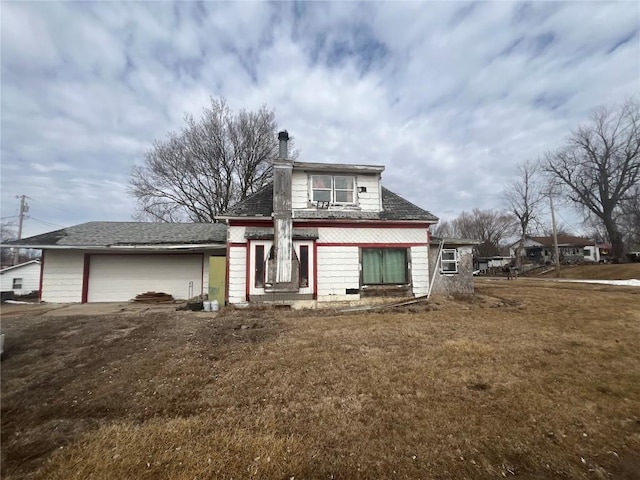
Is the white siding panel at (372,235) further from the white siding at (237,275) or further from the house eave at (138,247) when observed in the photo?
the house eave at (138,247)

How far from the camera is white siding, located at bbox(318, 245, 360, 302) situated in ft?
40.1

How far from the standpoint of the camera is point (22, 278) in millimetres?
18609

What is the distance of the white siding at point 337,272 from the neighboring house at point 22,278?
59.5ft

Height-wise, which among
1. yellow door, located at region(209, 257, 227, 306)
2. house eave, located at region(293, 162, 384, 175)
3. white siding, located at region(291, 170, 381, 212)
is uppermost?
house eave, located at region(293, 162, 384, 175)

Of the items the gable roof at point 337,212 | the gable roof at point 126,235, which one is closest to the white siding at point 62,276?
the gable roof at point 126,235

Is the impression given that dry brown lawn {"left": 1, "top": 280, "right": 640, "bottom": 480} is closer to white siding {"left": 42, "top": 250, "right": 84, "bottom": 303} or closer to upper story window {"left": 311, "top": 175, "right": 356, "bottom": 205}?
upper story window {"left": 311, "top": 175, "right": 356, "bottom": 205}

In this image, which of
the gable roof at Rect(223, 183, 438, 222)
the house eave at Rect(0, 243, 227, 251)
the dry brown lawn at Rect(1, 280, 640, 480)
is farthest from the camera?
the house eave at Rect(0, 243, 227, 251)

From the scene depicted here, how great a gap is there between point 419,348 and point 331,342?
1.97 metres

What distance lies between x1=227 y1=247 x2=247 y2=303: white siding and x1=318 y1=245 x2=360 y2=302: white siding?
2997mm

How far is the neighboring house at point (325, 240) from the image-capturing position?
11734 millimetres

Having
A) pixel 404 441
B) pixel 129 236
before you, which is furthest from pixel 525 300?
pixel 129 236

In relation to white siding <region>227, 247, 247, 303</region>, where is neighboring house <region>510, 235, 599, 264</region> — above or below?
above

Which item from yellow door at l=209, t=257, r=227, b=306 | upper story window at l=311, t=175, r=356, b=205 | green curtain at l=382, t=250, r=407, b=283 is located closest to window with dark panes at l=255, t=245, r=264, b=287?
yellow door at l=209, t=257, r=227, b=306

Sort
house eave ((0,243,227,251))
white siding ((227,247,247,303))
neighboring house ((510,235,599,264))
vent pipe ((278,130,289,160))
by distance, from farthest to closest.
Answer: neighboring house ((510,235,599,264)) < vent pipe ((278,130,289,160)) < house eave ((0,243,227,251)) < white siding ((227,247,247,303))
